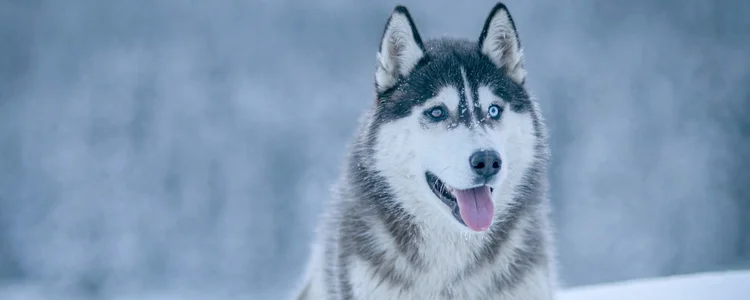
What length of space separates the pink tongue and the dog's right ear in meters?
0.65

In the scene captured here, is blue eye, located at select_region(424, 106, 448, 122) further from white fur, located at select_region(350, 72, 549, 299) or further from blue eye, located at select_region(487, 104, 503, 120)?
blue eye, located at select_region(487, 104, 503, 120)

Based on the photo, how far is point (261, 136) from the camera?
635 inches

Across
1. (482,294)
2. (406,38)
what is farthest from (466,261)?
(406,38)

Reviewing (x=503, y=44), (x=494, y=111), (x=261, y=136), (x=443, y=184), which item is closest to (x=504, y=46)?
(x=503, y=44)

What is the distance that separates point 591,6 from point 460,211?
16881 mm

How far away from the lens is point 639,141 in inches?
682

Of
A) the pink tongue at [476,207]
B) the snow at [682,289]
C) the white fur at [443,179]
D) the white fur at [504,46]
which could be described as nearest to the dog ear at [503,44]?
the white fur at [504,46]

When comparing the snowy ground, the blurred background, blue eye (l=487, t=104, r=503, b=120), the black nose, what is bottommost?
the blurred background

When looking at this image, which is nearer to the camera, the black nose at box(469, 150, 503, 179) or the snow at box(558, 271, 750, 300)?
the black nose at box(469, 150, 503, 179)

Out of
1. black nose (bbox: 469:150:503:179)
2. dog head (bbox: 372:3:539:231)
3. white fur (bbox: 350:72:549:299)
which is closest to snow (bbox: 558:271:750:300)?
white fur (bbox: 350:72:549:299)

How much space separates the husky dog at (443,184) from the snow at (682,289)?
1056 mm

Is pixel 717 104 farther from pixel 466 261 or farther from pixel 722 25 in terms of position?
pixel 466 261

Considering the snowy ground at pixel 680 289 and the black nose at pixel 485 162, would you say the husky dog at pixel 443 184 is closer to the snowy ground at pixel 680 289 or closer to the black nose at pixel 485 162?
the black nose at pixel 485 162

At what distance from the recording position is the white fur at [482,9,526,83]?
3014mm
